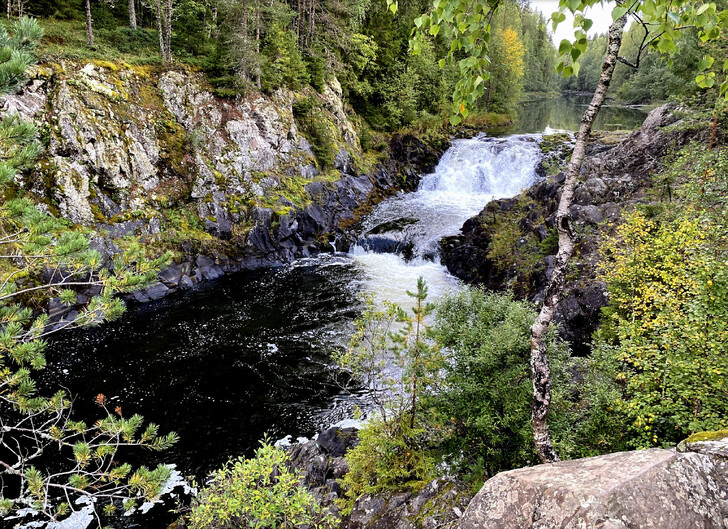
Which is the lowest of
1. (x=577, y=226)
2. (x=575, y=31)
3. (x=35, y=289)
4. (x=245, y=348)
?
(x=245, y=348)

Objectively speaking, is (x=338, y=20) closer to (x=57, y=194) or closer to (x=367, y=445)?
(x=57, y=194)

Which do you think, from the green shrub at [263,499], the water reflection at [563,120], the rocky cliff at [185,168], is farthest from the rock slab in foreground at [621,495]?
the water reflection at [563,120]

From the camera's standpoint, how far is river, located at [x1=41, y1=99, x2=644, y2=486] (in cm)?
1164

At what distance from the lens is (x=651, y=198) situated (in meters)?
14.5

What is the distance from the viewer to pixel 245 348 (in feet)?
49.1

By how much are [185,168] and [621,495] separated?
2266cm

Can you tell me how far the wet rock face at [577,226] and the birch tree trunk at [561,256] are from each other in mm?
7596

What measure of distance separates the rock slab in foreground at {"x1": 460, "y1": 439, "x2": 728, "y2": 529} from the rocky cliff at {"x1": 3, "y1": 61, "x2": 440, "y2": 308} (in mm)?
17483

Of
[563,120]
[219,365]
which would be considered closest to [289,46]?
[219,365]

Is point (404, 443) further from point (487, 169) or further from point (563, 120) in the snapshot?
point (563, 120)

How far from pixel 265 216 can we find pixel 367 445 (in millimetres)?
16593

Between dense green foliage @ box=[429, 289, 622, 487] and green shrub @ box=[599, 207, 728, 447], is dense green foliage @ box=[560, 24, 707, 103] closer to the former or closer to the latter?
green shrub @ box=[599, 207, 728, 447]

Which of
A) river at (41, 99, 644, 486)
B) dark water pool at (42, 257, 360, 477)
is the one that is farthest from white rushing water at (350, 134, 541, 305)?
dark water pool at (42, 257, 360, 477)

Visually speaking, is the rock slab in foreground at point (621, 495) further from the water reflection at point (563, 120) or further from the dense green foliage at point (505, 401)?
the water reflection at point (563, 120)
